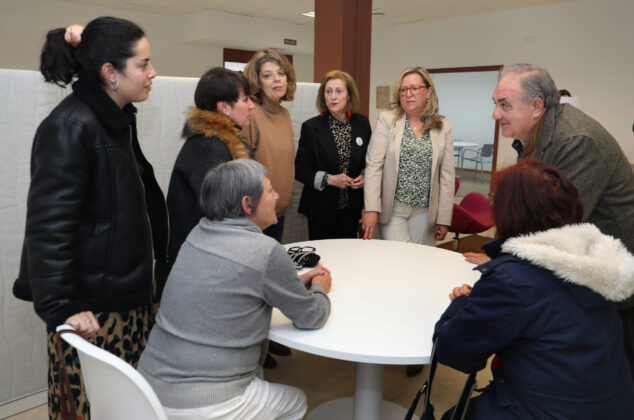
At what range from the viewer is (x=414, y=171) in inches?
113

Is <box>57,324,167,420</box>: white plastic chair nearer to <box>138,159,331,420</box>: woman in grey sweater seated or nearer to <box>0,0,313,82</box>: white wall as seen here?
<box>138,159,331,420</box>: woman in grey sweater seated

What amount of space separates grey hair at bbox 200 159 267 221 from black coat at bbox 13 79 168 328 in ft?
0.89

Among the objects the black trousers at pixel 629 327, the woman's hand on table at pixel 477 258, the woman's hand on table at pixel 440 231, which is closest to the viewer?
the black trousers at pixel 629 327

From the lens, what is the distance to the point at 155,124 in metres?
2.73

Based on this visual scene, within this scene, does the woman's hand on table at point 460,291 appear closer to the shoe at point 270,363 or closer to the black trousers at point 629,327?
the black trousers at point 629,327

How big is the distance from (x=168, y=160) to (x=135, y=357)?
4.55 ft

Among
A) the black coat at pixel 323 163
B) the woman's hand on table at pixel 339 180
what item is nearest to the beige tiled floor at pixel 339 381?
the black coat at pixel 323 163

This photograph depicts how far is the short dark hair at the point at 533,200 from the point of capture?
1256 millimetres

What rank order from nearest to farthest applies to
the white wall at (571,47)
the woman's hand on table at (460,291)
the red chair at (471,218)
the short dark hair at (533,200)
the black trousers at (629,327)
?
the short dark hair at (533,200) → the woman's hand on table at (460,291) → the black trousers at (629,327) → the red chair at (471,218) → the white wall at (571,47)

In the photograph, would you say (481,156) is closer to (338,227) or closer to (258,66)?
(338,227)

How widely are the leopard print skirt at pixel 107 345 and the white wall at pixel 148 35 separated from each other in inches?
280

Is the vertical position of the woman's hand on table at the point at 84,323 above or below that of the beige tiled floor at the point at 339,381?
above

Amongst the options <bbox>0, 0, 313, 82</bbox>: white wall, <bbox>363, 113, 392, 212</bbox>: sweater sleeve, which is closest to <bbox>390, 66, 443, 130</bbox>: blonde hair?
<bbox>363, 113, 392, 212</bbox>: sweater sleeve

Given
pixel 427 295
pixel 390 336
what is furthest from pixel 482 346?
pixel 427 295
